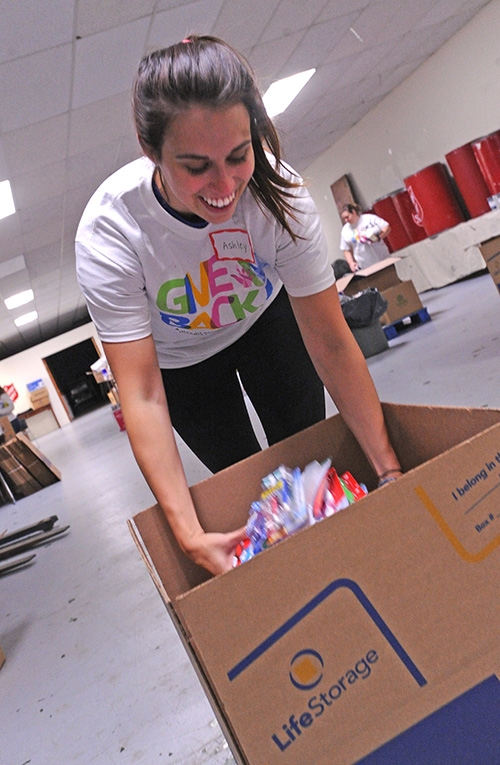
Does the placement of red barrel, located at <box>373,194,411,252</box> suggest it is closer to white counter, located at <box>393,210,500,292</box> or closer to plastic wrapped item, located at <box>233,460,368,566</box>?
white counter, located at <box>393,210,500,292</box>

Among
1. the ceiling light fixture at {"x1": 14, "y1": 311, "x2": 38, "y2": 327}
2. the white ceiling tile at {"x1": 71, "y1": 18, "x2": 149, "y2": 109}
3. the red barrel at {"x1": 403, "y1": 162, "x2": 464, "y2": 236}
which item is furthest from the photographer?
the ceiling light fixture at {"x1": 14, "y1": 311, "x2": 38, "y2": 327}

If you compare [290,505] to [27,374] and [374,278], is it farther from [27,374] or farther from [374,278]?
[27,374]

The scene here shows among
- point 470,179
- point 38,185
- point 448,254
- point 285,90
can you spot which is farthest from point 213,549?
point 448,254

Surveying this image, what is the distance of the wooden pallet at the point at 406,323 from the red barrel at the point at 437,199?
2419 mm

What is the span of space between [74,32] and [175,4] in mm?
653

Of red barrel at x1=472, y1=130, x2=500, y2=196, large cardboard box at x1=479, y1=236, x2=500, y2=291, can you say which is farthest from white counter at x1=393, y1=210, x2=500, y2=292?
large cardboard box at x1=479, y1=236, x2=500, y2=291

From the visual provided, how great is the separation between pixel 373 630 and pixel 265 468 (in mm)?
503

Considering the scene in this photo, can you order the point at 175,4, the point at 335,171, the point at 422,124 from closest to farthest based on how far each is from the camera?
the point at 175,4, the point at 422,124, the point at 335,171

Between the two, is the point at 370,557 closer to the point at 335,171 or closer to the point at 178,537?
the point at 178,537

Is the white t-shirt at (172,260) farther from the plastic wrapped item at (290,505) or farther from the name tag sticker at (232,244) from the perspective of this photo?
the plastic wrapped item at (290,505)

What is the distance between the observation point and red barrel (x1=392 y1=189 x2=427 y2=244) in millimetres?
8891

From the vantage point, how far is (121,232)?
3.63 feet

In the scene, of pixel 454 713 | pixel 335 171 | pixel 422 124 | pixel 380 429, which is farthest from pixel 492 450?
pixel 335 171

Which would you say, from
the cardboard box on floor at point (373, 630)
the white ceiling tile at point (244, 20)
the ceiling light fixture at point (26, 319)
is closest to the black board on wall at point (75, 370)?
the ceiling light fixture at point (26, 319)
